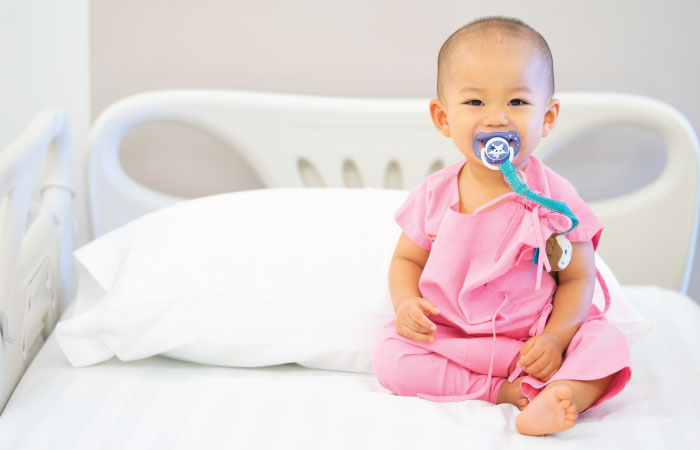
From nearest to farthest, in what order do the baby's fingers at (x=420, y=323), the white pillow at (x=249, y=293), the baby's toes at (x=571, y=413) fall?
the baby's toes at (x=571, y=413) < the baby's fingers at (x=420, y=323) < the white pillow at (x=249, y=293)

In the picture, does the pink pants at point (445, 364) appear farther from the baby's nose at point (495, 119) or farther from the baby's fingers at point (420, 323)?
the baby's nose at point (495, 119)

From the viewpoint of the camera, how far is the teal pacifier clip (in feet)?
3.24

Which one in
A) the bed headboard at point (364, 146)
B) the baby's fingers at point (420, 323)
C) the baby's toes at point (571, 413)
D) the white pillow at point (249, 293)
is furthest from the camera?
the bed headboard at point (364, 146)

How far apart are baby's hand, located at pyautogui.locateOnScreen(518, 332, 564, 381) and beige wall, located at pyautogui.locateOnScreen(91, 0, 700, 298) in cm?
91

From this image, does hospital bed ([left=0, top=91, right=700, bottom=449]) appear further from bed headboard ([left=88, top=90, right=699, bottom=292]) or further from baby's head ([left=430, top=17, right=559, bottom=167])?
baby's head ([left=430, top=17, right=559, bottom=167])

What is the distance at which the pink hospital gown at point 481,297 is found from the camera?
1068 mm

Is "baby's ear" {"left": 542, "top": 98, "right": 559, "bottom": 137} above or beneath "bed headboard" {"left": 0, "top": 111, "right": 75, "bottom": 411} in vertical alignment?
above

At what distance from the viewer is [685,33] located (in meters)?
1.79

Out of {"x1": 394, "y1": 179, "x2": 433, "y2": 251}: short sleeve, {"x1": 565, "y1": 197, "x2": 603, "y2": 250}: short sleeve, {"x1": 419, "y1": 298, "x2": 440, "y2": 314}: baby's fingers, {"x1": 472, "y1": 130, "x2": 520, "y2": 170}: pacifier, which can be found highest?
{"x1": 472, "y1": 130, "x2": 520, "y2": 170}: pacifier

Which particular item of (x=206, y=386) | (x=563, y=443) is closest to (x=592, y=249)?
(x=563, y=443)

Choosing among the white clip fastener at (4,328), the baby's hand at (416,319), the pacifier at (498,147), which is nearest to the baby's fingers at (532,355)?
the baby's hand at (416,319)

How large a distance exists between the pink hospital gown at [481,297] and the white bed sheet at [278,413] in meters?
0.04

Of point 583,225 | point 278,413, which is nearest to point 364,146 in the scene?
point 583,225

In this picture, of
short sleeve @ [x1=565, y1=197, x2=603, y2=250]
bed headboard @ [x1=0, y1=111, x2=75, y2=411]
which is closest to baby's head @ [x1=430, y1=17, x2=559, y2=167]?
short sleeve @ [x1=565, y1=197, x2=603, y2=250]
